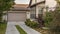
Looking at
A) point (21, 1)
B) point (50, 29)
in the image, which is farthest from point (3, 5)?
point (21, 1)

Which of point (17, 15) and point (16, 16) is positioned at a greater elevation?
point (17, 15)

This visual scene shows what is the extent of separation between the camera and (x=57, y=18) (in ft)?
31.9

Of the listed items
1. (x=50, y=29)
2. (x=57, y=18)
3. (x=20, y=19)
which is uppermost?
(x=57, y=18)

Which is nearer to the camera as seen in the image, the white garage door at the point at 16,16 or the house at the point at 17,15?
the house at the point at 17,15

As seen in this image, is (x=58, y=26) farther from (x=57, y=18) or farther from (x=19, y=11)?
(x=19, y=11)

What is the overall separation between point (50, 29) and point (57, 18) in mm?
767

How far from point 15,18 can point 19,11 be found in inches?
76.1

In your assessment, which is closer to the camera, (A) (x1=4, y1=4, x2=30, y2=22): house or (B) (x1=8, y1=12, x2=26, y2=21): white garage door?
(A) (x1=4, y1=4, x2=30, y2=22): house

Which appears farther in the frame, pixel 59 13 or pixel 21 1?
pixel 21 1

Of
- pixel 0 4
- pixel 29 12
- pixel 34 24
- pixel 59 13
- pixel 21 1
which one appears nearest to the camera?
pixel 59 13

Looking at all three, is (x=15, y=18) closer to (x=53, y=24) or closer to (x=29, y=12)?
(x=29, y=12)

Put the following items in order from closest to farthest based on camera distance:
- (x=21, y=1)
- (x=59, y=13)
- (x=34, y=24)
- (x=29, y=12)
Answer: (x=59, y=13), (x=34, y=24), (x=29, y=12), (x=21, y=1)

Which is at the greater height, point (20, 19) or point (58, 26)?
point (58, 26)

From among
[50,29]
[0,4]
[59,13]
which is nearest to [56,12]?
[59,13]
